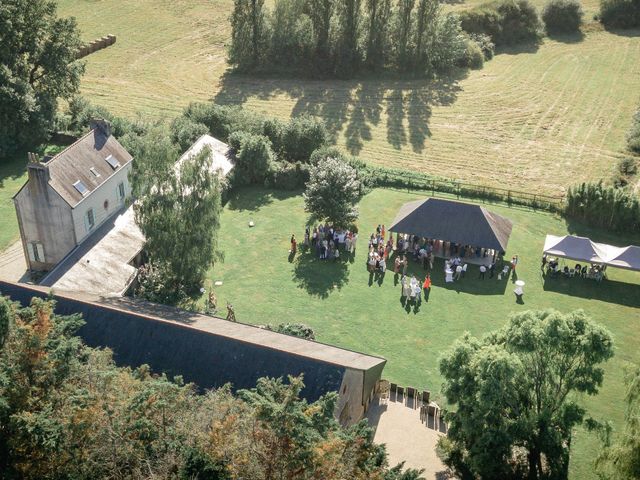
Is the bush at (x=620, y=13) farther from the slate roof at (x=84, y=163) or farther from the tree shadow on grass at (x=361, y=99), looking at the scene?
the slate roof at (x=84, y=163)

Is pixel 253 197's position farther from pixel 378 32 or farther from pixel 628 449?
pixel 628 449

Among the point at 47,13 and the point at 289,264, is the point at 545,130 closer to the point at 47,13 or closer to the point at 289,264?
the point at 289,264

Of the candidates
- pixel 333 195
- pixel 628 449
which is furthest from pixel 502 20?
pixel 628 449

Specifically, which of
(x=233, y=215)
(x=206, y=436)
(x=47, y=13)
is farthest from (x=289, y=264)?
(x=47, y=13)

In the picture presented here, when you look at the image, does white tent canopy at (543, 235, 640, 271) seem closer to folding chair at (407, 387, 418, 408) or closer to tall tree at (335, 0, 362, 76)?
folding chair at (407, 387, 418, 408)

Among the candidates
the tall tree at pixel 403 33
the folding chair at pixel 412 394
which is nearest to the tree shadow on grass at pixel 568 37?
the tall tree at pixel 403 33
